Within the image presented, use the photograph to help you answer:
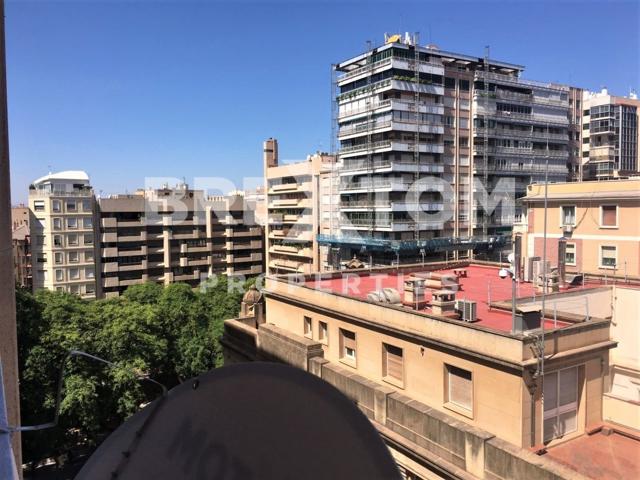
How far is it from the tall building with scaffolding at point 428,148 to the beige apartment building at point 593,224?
1979cm

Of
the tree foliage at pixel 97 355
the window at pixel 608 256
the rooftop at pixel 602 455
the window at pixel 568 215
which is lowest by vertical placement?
the tree foliage at pixel 97 355

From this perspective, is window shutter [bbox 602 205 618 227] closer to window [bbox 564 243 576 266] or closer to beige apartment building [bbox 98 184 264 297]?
window [bbox 564 243 576 266]

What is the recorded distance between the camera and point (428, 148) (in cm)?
4319

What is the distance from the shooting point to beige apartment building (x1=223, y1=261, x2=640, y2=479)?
7.16m

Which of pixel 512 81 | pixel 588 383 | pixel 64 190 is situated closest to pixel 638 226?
pixel 588 383

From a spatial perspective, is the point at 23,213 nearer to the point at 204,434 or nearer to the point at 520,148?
the point at 520,148

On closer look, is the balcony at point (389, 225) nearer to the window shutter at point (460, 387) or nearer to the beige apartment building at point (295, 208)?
the beige apartment building at point (295, 208)

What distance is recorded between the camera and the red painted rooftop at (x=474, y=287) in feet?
32.1

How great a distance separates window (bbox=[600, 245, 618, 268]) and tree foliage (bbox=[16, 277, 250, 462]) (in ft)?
57.7

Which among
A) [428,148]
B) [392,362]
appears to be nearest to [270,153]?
[428,148]

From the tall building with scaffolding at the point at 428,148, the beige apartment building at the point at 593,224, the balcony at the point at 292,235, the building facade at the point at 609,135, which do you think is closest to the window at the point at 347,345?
the beige apartment building at the point at 593,224

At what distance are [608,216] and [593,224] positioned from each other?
0.70 metres

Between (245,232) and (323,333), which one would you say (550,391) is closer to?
(323,333)

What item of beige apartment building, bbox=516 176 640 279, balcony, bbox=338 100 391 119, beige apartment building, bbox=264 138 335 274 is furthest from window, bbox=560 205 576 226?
beige apartment building, bbox=264 138 335 274
